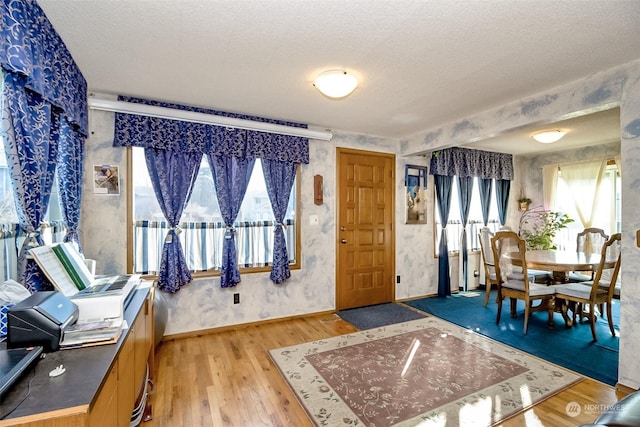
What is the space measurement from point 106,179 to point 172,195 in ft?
1.95

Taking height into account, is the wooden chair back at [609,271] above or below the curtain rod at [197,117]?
below

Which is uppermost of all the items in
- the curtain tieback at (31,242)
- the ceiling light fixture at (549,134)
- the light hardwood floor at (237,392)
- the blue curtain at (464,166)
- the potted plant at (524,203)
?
the ceiling light fixture at (549,134)

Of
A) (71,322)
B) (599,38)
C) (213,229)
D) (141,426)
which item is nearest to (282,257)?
(213,229)

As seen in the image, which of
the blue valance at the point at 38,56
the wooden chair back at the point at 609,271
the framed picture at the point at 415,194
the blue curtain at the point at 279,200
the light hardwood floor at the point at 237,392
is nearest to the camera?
the blue valance at the point at 38,56

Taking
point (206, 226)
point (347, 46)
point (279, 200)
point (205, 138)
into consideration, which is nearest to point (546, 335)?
point (279, 200)

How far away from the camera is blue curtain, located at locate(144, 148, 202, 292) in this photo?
3004 mm

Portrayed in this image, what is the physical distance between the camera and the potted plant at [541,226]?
455 centimetres

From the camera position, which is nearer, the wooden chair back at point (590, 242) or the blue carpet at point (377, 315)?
the blue carpet at point (377, 315)

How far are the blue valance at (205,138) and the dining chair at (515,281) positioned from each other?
2545 mm

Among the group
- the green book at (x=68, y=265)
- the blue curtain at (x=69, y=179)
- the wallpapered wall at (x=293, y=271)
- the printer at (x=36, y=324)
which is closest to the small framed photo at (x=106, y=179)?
the wallpapered wall at (x=293, y=271)

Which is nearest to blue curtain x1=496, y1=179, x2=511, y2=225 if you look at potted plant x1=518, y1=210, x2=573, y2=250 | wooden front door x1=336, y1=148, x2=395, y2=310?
potted plant x1=518, y1=210, x2=573, y2=250

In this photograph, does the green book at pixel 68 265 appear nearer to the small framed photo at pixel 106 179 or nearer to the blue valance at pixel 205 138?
the small framed photo at pixel 106 179

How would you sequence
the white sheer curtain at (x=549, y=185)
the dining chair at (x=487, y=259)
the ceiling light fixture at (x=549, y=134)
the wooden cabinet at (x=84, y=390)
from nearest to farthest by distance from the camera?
1. the wooden cabinet at (x=84, y=390)
2. the ceiling light fixture at (x=549, y=134)
3. the dining chair at (x=487, y=259)
4. the white sheer curtain at (x=549, y=185)

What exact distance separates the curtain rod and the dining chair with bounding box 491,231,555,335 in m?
2.43
